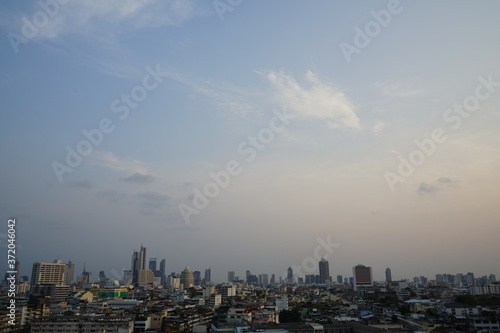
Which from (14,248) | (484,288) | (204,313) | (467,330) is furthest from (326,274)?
(14,248)

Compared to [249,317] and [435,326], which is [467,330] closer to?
[435,326]

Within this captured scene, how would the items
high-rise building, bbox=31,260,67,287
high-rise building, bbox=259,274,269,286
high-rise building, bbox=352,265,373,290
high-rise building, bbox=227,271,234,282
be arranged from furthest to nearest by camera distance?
high-rise building, bbox=259,274,269,286 → high-rise building, bbox=227,271,234,282 → high-rise building, bbox=352,265,373,290 → high-rise building, bbox=31,260,67,287

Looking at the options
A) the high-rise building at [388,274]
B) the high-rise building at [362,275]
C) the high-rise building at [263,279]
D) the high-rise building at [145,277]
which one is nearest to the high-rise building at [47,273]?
the high-rise building at [145,277]

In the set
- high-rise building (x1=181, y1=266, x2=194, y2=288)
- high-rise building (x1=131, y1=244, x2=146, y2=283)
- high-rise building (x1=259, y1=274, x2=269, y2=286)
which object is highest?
high-rise building (x1=131, y1=244, x2=146, y2=283)

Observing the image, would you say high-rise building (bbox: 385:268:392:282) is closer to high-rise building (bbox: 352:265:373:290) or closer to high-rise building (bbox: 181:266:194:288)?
high-rise building (bbox: 352:265:373:290)

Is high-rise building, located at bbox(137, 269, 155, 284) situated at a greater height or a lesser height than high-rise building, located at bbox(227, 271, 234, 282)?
greater

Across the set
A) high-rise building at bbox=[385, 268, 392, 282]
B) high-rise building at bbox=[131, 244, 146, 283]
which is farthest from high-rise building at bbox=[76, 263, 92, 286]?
high-rise building at bbox=[385, 268, 392, 282]

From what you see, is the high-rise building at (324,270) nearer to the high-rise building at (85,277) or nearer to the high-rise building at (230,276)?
the high-rise building at (230,276)

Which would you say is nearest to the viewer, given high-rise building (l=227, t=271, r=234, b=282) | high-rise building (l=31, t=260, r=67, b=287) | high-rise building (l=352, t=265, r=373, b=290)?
high-rise building (l=31, t=260, r=67, b=287)
